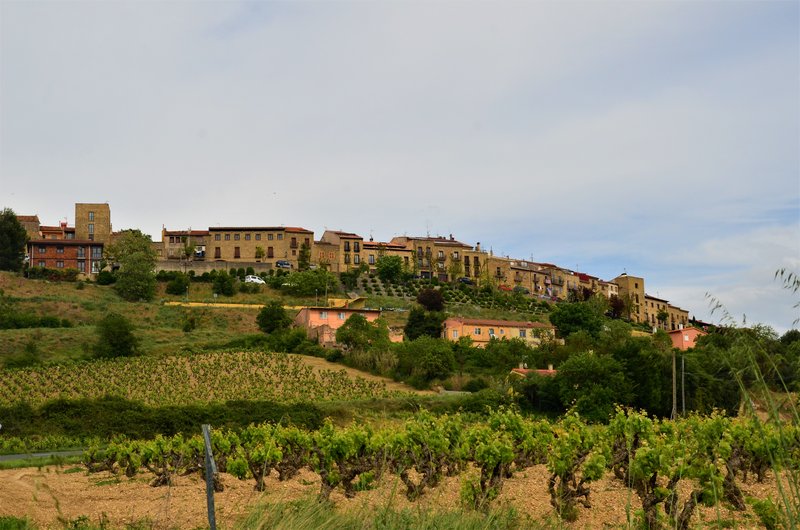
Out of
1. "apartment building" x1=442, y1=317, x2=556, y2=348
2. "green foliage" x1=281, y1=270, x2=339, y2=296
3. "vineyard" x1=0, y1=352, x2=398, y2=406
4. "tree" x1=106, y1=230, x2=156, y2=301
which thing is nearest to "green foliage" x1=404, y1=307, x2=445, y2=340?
"apartment building" x1=442, y1=317, x2=556, y2=348

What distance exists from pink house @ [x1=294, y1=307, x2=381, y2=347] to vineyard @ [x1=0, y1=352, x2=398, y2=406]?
8009mm

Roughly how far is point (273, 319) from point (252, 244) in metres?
32.3

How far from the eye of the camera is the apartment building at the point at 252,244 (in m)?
98.5

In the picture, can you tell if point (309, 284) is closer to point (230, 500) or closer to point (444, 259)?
point (444, 259)

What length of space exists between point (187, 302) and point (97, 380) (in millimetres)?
31357

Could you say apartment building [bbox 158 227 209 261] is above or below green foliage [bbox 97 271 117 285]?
above

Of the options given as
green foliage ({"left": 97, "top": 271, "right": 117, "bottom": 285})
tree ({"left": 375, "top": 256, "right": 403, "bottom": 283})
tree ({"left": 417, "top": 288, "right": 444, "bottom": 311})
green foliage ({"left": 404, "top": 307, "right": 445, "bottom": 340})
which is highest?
tree ({"left": 375, "top": 256, "right": 403, "bottom": 283})

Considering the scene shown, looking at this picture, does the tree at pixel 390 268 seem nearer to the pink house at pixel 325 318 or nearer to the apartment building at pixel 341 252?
the apartment building at pixel 341 252

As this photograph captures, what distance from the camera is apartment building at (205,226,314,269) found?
98.5 meters

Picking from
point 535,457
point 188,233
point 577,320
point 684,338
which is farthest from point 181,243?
point 535,457

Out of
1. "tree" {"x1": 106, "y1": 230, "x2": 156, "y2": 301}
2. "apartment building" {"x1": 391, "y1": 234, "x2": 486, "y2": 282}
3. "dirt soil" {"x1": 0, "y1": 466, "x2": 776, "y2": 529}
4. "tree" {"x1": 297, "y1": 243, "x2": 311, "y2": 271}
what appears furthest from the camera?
"apartment building" {"x1": 391, "y1": 234, "x2": 486, "y2": 282}

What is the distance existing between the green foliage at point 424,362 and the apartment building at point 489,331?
38.0 feet

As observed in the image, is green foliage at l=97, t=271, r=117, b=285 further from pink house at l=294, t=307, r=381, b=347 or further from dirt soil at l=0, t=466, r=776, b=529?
dirt soil at l=0, t=466, r=776, b=529

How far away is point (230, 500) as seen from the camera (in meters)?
15.3
